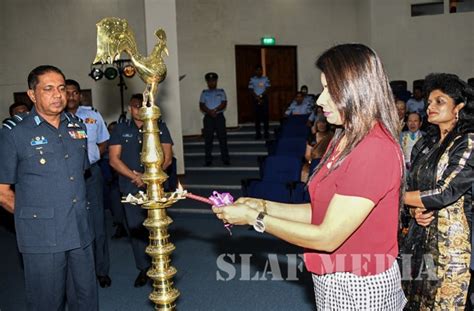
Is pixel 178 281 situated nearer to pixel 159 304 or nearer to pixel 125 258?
pixel 125 258

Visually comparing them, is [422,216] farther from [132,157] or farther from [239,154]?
[239,154]

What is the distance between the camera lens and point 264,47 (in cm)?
1220

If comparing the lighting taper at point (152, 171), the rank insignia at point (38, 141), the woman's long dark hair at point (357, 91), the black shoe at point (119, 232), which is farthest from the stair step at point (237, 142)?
the lighting taper at point (152, 171)

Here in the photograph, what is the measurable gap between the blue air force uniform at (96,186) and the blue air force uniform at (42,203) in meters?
1.14

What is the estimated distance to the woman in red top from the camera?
1.41 meters

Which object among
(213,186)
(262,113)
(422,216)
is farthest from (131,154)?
(262,113)

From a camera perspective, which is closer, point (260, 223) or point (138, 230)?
point (260, 223)

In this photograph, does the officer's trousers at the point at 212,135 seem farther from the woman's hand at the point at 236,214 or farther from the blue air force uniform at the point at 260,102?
the woman's hand at the point at 236,214

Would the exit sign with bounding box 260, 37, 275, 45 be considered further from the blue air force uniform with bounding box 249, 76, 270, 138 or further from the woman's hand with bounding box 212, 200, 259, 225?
the woman's hand with bounding box 212, 200, 259, 225

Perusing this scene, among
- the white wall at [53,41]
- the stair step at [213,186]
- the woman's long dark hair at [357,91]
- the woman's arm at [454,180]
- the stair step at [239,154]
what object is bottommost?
the stair step at [213,186]

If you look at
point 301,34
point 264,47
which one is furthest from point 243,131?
point 301,34

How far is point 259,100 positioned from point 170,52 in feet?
10.8

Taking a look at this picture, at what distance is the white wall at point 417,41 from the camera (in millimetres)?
12070

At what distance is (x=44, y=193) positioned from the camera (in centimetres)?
257
